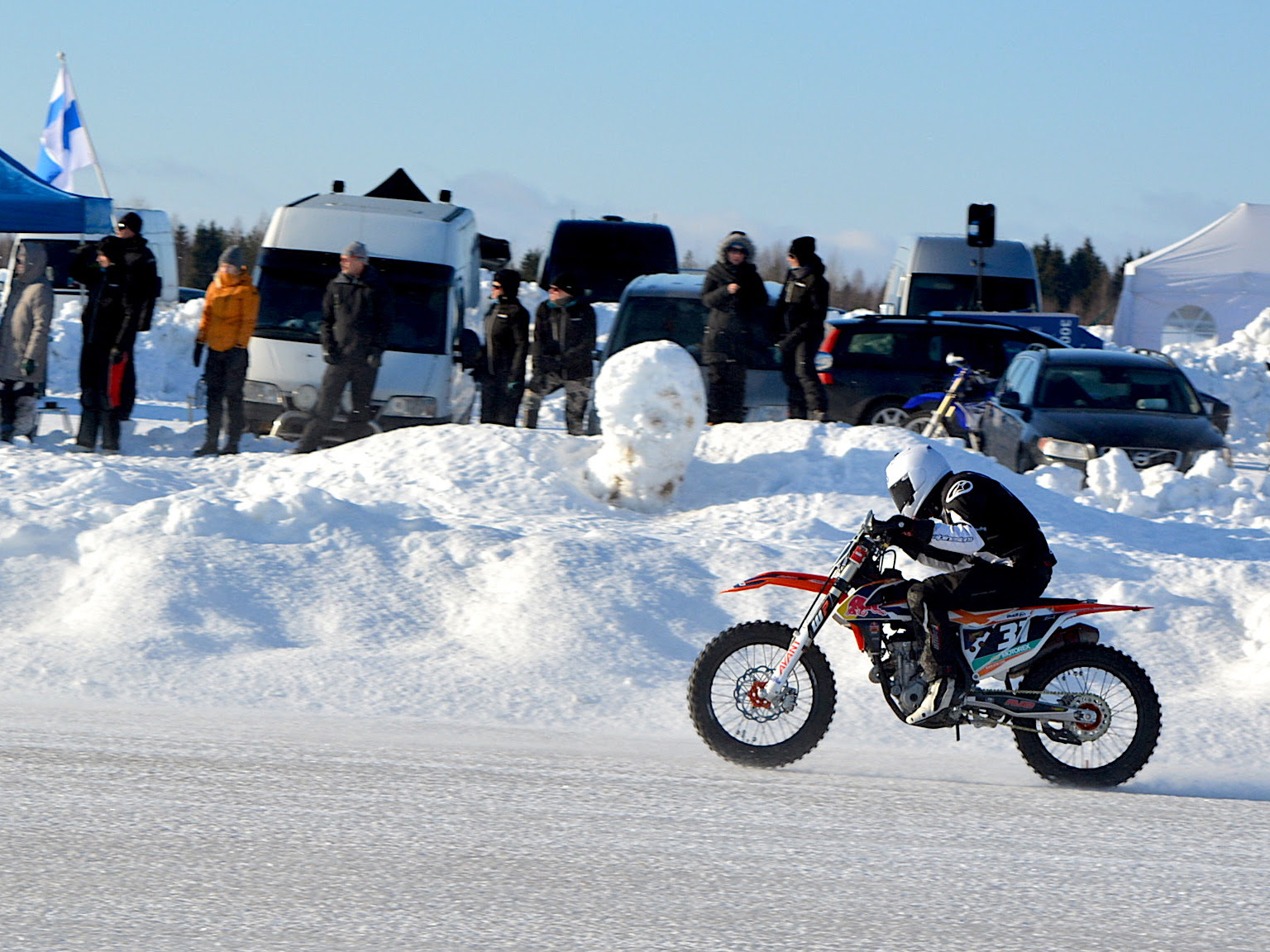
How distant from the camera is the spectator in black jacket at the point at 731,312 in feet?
41.8

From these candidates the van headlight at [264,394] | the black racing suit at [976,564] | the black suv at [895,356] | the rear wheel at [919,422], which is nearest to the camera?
the black racing suit at [976,564]

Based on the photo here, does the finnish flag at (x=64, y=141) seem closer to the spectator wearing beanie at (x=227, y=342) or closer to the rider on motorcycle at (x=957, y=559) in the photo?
the spectator wearing beanie at (x=227, y=342)

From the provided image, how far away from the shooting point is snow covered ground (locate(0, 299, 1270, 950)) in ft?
14.7

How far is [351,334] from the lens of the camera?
1311 centimetres

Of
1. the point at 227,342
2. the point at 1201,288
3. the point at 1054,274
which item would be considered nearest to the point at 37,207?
the point at 227,342

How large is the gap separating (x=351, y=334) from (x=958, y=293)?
43.8ft

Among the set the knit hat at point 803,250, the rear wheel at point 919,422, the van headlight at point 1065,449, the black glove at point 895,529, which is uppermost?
the knit hat at point 803,250

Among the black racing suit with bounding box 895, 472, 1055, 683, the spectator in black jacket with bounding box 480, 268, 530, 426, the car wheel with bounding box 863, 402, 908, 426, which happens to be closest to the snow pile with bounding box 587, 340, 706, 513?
the spectator in black jacket with bounding box 480, 268, 530, 426

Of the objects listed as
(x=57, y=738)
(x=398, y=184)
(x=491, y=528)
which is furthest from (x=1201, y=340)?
(x=57, y=738)

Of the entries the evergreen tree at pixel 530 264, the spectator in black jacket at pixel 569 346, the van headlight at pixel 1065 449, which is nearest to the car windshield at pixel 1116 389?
the van headlight at pixel 1065 449

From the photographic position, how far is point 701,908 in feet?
14.7

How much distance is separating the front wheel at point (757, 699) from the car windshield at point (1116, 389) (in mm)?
9342

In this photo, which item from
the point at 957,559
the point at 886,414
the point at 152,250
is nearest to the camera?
the point at 957,559

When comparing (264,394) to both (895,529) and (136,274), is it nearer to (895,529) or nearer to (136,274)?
(136,274)
